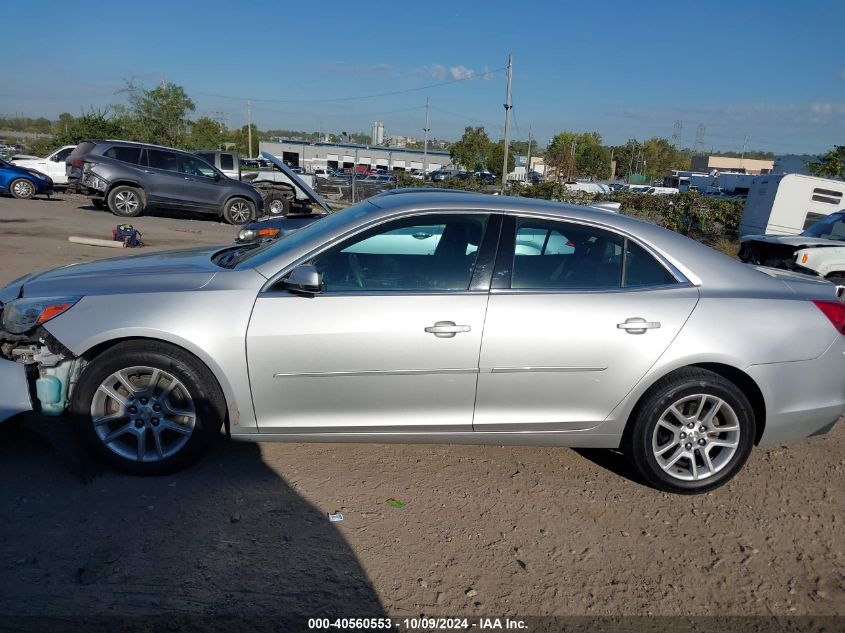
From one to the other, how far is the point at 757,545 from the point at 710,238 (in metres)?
17.5

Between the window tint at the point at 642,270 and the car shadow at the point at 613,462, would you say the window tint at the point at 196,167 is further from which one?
the window tint at the point at 642,270

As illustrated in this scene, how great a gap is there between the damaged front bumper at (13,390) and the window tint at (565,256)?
274cm

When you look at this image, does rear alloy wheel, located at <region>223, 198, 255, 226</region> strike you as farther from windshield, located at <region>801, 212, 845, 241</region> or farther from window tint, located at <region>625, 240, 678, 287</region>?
window tint, located at <region>625, 240, 678, 287</region>

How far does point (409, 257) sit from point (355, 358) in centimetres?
83

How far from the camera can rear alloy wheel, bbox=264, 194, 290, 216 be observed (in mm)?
20667

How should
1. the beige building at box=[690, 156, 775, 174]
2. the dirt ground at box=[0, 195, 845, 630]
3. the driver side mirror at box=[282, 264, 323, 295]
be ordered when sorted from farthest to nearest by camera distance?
1. the beige building at box=[690, 156, 775, 174]
2. the driver side mirror at box=[282, 264, 323, 295]
3. the dirt ground at box=[0, 195, 845, 630]

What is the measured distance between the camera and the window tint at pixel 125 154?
55.6 ft

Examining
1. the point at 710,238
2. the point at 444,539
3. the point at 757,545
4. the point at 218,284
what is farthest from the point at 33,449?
the point at 710,238

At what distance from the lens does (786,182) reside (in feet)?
54.6

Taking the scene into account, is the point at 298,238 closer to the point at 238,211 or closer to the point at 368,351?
the point at 368,351

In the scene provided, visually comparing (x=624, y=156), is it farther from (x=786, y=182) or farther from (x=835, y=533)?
(x=835, y=533)

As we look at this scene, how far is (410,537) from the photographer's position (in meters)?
3.43

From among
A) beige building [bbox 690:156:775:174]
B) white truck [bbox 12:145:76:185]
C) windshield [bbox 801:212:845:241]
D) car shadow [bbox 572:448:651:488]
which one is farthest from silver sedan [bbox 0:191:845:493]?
beige building [bbox 690:156:775:174]

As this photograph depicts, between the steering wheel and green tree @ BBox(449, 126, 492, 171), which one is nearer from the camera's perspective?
the steering wheel
